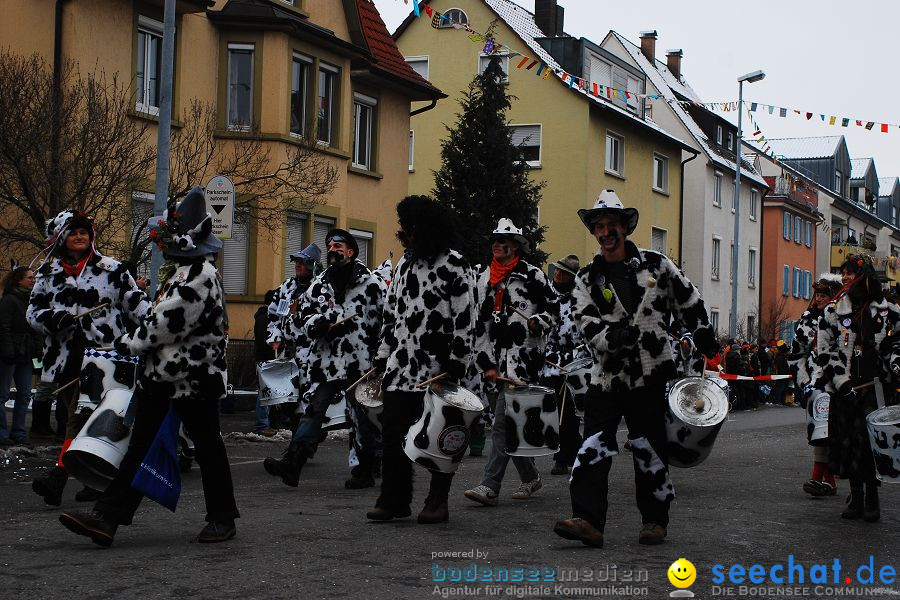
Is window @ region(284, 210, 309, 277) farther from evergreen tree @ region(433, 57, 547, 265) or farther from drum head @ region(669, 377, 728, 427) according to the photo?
drum head @ region(669, 377, 728, 427)

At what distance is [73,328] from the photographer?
938cm

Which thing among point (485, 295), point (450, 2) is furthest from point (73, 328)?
point (450, 2)

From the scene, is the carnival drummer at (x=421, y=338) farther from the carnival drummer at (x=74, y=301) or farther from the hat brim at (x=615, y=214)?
the carnival drummer at (x=74, y=301)

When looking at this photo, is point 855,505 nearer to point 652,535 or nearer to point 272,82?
point 652,535

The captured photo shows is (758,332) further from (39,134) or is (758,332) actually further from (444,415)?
(444,415)

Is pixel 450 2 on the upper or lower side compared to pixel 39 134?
upper

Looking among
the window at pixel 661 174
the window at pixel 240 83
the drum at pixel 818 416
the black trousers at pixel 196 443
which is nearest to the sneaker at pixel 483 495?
the black trousers at pixel 196 443

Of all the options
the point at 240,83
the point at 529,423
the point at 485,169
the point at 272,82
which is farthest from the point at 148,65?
the point at 529,423

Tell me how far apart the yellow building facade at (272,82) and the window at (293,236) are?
0.04 m

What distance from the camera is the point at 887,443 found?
326 inches

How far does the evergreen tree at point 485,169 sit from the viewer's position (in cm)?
3134

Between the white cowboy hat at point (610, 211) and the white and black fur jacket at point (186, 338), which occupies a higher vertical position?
the white cowboy hat at point (610, 211)

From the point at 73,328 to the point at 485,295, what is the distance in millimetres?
3023

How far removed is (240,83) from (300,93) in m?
1.36
